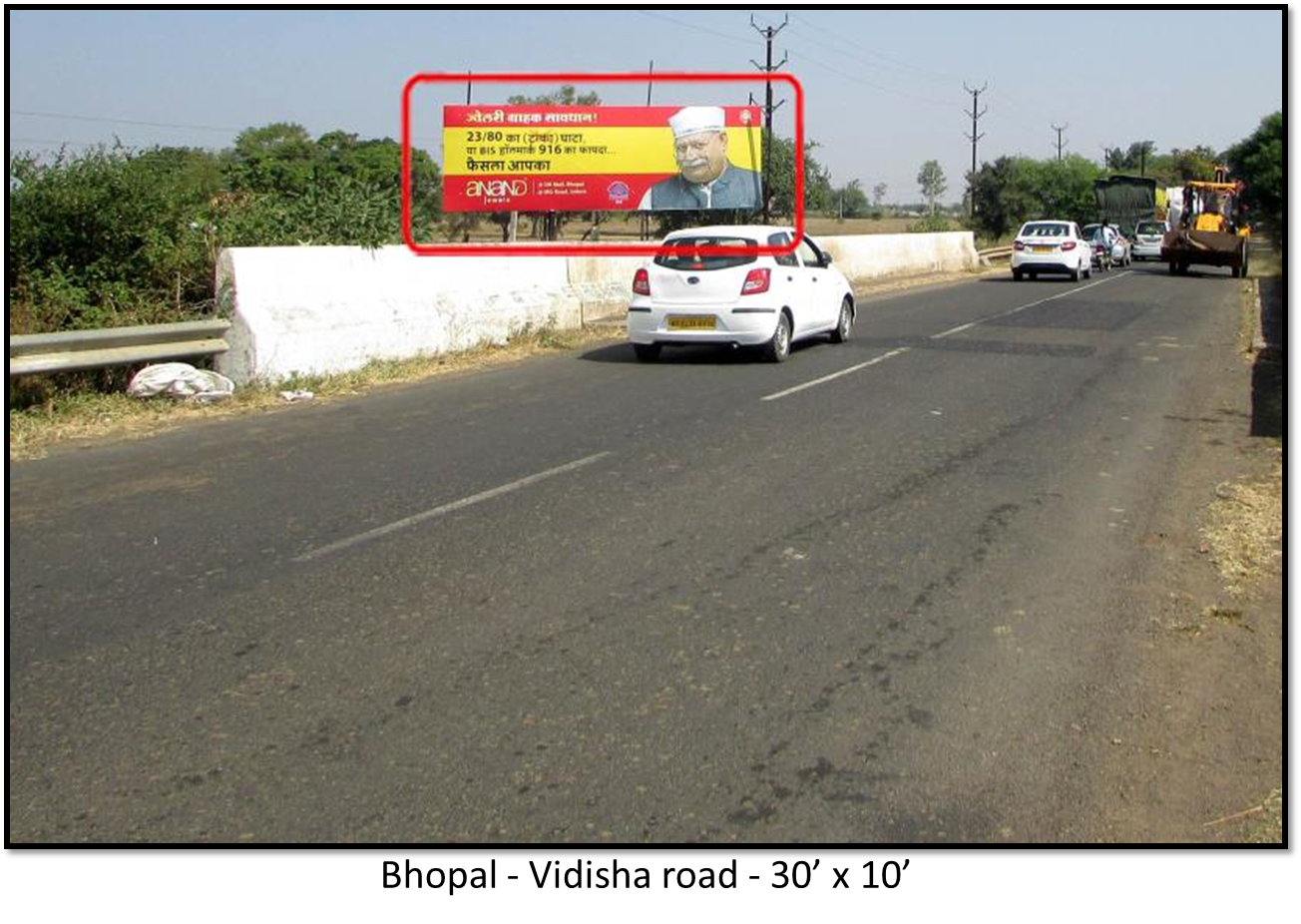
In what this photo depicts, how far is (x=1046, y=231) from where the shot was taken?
113ft

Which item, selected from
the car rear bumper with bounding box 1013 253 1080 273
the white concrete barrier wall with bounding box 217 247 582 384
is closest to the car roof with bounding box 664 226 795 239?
the white concrete barrier wall with bounding box 217 247 582 384

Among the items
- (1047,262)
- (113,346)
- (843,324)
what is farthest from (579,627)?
(1047,262)

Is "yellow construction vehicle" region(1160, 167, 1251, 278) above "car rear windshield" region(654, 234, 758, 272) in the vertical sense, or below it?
above

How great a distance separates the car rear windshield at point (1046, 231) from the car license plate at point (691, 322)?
2199 cm

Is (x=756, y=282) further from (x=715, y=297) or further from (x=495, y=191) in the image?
(x=495, y=191)

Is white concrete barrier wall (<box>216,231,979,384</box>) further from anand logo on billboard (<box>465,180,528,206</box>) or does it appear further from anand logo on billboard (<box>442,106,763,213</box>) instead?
anand logo on billboard (<box>465,180,528,206</box>)

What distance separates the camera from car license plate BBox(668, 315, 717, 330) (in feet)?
48.4

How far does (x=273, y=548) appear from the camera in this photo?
679cm

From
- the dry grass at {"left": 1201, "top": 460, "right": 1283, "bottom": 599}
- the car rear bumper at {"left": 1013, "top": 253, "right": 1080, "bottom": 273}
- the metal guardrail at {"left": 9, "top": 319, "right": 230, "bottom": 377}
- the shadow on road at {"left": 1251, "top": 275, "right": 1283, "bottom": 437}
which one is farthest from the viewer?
the car rear bumper at {"left": 1013, "top": 253, "right": 1080, "bottom": 273}

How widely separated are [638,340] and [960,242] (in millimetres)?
29095

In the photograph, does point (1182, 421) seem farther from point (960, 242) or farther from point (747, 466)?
point (960, 242)

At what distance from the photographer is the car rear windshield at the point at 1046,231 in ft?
113

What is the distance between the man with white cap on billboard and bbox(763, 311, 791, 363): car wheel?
935cm

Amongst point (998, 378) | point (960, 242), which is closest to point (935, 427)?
point (998, 378)
